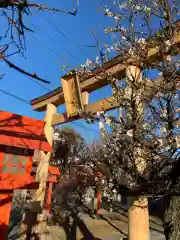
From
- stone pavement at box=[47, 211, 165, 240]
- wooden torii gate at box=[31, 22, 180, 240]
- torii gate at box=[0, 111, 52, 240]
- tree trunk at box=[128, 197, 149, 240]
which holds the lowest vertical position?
stone pavement at box=[47, 211, 165, 240]

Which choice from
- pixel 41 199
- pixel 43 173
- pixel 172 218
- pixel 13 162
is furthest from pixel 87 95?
pixel 41 199

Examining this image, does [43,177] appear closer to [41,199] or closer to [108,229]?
[41,199]

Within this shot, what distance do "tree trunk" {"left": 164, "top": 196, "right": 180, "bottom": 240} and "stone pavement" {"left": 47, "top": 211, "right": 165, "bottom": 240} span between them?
694 centimetres

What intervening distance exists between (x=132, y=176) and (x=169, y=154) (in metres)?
0.59

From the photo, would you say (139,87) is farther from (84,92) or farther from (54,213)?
(54,213)

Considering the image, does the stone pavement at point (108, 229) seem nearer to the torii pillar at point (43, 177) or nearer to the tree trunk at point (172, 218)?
the torii pillar at point (43, 177)

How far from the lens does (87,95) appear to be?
5.48m

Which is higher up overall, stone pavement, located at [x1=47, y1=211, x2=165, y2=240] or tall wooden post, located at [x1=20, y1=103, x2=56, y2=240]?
tall wooden post, located at [x1=20, y1=103, x2=56, y2=240]

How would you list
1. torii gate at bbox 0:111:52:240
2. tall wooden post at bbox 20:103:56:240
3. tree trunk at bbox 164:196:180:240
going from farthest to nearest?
tall wooden post at bbox 20:103:56:240 → torii gate at bbox 0:111:52:240 → tree trunk at bbox 164:196:180:240

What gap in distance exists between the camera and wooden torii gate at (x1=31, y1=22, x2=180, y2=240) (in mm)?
3555

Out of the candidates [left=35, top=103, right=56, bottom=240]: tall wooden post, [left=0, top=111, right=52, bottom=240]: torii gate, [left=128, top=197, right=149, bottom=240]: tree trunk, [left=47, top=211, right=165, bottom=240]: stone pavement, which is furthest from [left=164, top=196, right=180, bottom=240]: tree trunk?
[left=47, top=211, right=165, bottom=240]: stone pavement

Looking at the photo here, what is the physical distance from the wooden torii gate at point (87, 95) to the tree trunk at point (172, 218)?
39 centimetres

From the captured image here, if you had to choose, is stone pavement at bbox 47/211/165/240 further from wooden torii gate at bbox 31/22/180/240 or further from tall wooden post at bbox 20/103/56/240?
Answer: wooden torii gate at bbox 31/22/180/240

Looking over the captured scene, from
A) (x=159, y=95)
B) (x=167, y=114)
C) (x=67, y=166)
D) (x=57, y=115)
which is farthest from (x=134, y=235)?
(x=67, y=166)
